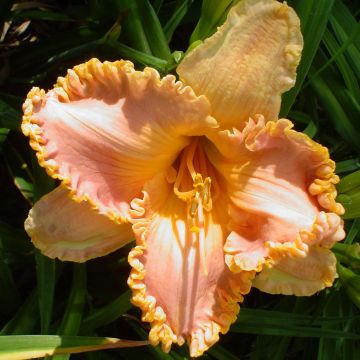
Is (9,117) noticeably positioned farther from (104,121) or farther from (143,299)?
(143,299)

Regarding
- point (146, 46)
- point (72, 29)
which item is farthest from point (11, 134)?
point (146, 46)

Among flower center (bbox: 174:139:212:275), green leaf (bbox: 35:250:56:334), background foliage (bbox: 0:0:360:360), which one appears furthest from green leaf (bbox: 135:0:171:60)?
green leaf (bbox: 35:250:56:334)

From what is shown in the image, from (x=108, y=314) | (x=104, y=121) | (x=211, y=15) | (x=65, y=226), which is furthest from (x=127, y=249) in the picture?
(x=211, y=15)

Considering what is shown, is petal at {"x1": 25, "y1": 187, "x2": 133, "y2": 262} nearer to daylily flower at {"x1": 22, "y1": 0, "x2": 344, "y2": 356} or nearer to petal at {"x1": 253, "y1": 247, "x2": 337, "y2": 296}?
daylily flower at {"x1": 22, "y1": 0, "x2": 344, "y2": 356}

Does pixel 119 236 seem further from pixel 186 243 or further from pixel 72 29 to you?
pixel 72 29

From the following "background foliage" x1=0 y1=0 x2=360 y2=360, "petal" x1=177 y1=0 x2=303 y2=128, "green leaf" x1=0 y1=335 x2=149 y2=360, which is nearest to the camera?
"petal" x1=177 y1=0 x2=303 y2=128
